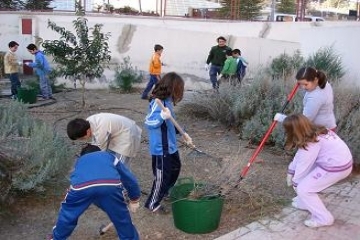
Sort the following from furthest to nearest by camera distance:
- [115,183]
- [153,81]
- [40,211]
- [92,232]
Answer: [153,81] < [40,211] < [92,232] < [115,183]

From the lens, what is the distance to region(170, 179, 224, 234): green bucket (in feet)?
12.9

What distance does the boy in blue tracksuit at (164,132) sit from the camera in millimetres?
4133

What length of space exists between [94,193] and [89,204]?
0.53 feet

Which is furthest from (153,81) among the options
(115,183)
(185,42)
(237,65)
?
(115,183)

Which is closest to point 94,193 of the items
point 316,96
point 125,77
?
point 316,96

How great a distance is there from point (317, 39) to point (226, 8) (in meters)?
6.89

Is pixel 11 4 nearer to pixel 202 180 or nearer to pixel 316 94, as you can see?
pixel 202 180

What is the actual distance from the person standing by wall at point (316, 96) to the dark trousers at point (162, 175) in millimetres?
1062

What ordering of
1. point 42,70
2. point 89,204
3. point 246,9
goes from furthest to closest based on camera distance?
point 246,9
point 42,70
point 89,204

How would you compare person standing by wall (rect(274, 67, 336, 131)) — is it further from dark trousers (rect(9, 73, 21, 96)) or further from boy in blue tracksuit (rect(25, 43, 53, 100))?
dark trousers (rect(9, 73, 21, 96))

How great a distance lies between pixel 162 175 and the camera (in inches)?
169

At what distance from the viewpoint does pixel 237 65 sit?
10.4 meters

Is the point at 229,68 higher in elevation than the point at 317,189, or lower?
higher

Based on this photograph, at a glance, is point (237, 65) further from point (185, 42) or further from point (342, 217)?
point (342, 217)
